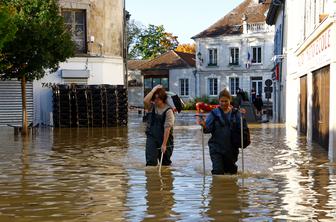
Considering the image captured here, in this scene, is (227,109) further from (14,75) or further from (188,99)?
(188,99)

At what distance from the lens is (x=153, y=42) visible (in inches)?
3300

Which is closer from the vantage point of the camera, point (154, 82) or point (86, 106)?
point (86, 106)

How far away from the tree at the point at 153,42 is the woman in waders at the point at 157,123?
232ft

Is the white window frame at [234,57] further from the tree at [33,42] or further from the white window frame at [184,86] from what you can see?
the tree at [33,42]

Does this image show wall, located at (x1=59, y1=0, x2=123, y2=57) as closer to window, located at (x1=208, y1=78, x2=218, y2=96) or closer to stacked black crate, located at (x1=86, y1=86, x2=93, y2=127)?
stacked black crate, located at (x1=86, y1=86, x2=93, y2=127)

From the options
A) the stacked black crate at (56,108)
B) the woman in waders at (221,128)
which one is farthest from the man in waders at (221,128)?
the stacked black crate at (56,108)

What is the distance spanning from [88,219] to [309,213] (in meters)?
→ 2.58

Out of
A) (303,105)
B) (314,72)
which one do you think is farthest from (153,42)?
(314,72)

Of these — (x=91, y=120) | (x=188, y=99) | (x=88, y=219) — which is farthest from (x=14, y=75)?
(x=188, y=99)

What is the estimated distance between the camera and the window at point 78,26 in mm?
30734

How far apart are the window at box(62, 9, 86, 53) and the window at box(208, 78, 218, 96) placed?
31673 mm

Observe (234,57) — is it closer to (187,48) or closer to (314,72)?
(187,48)

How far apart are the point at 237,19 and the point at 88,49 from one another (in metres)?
32.7

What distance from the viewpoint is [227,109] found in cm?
977
